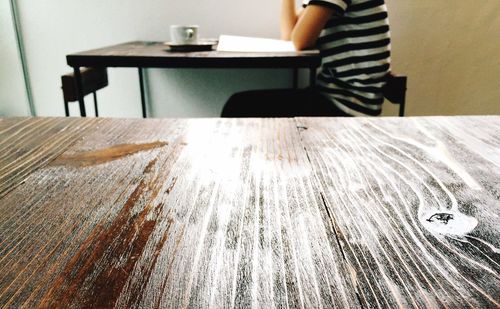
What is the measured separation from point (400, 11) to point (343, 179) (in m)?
1.95

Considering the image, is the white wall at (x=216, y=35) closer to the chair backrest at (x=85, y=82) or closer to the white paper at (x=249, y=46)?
the white paper at (x=249, y=46)

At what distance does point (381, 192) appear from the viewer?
407 millimetres

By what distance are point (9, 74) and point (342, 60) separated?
1.87 m

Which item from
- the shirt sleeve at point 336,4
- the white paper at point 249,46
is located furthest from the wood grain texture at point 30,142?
the shirt sleeve at point 336,4

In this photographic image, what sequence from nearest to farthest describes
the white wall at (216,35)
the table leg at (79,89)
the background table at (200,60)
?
1. the background table at (200,60)
2. the table leg at (79,89)
3. the white wall at (216,35)

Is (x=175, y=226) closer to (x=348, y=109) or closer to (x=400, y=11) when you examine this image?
(x=348, y=109)

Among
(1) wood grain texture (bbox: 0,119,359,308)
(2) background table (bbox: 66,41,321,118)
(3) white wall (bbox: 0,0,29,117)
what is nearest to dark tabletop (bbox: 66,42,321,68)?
(2) background table (bbox: 66,41,321,118)

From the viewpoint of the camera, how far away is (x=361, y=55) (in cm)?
158

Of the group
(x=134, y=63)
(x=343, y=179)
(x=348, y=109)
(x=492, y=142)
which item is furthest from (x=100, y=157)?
(x=348, y=109)

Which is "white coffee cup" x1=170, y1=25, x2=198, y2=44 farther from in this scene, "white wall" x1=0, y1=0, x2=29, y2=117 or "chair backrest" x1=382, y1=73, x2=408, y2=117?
"white wall" x1=0, y1=0, x2=29, y2=117

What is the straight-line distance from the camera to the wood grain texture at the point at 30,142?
0.46 m

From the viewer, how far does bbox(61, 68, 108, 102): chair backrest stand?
4.62 ft

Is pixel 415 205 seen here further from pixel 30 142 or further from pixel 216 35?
pixel 216 35

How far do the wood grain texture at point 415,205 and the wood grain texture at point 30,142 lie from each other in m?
0.32
